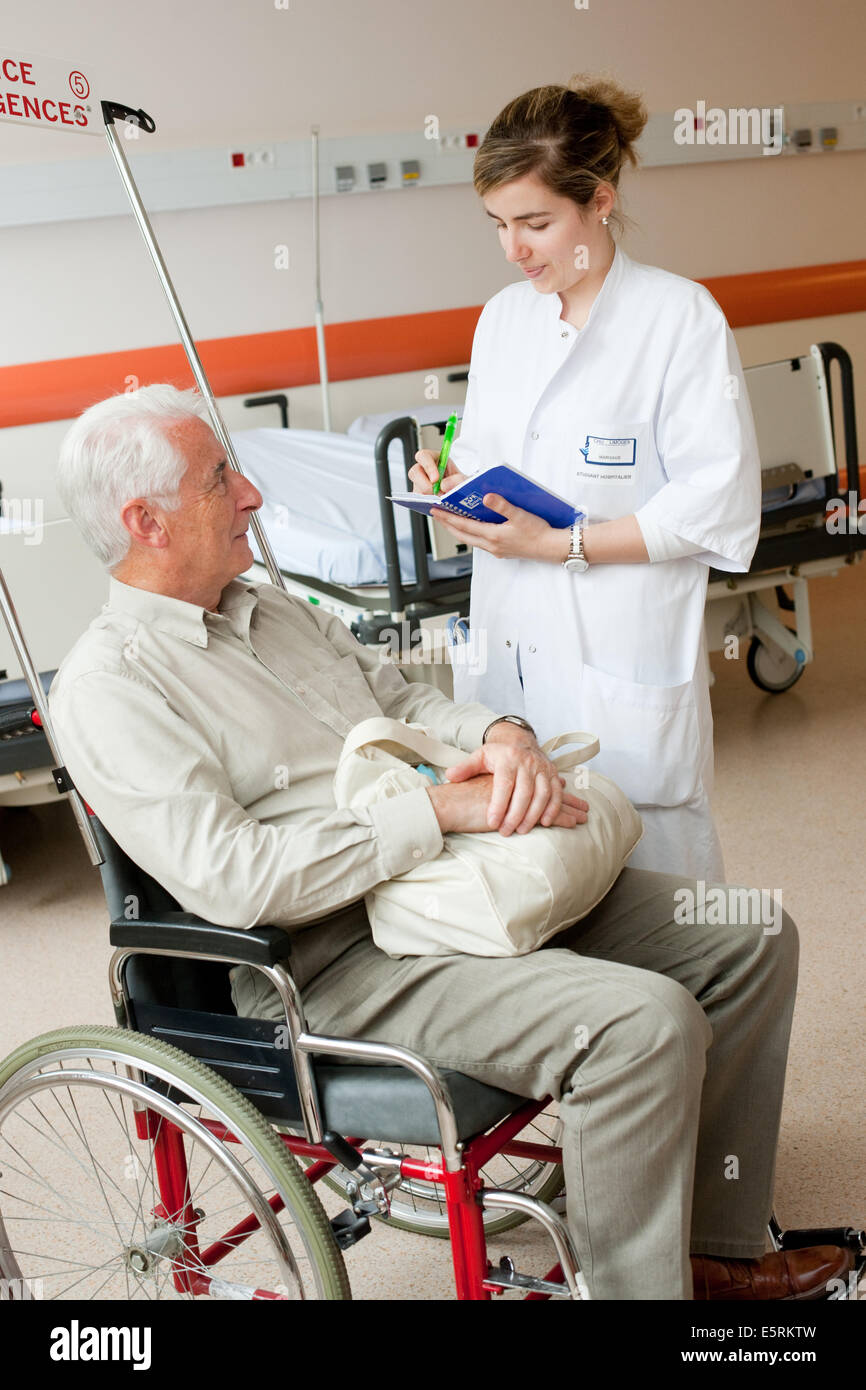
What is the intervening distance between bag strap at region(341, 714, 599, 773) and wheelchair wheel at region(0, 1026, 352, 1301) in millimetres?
426

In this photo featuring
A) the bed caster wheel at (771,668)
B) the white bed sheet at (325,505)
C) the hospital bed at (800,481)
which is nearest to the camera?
the white bed sheet at (325,505)

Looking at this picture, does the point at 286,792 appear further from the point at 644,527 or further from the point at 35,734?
the point at 35,734

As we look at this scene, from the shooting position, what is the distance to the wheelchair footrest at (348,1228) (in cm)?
142

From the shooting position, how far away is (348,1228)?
4.71 feet

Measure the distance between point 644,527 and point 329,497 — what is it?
1981 millimetres

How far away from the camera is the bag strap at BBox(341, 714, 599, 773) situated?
5.27ft

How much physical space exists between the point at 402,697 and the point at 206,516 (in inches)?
17.3

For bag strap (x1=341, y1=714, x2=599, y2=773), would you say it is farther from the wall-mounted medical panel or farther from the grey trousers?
the wall-mounted medical panel

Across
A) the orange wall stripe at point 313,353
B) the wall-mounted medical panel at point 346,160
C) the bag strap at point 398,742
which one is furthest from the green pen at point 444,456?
the wall-mounted medical panel at point 346,160

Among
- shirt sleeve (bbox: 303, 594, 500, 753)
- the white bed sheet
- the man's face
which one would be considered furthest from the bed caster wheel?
the man's face

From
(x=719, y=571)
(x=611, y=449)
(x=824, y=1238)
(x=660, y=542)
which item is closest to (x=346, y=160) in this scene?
(x=719, y=571)

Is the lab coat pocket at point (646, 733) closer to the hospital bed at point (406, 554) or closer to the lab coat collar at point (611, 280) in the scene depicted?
the lab coat collar at point (611, 280)

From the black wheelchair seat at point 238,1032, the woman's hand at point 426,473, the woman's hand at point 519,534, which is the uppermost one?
the woman's hand at point 426,473

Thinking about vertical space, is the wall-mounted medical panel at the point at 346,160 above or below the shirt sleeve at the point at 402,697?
above
